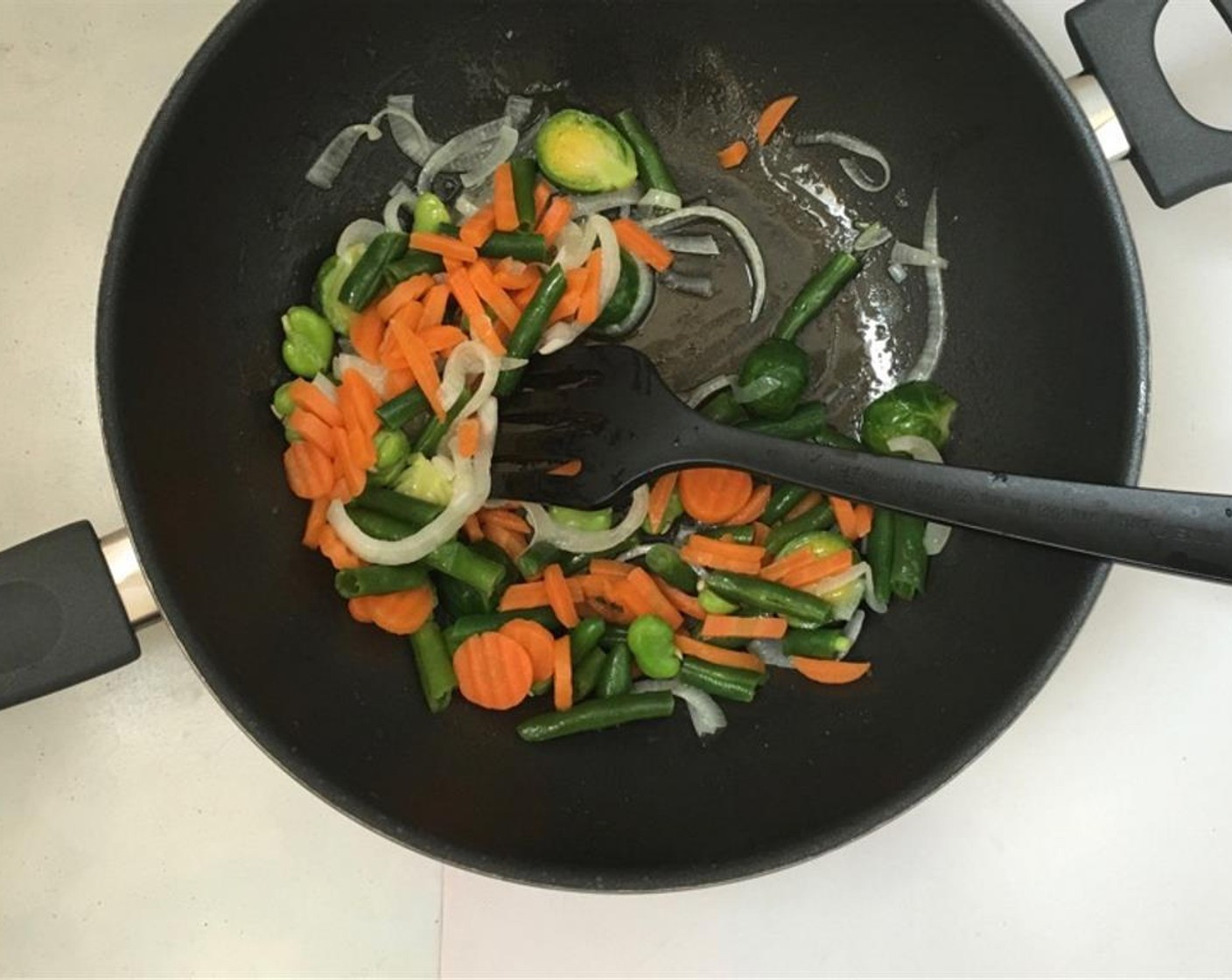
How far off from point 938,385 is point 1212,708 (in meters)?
0.55

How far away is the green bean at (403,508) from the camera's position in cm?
140

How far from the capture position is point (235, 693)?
123 cm

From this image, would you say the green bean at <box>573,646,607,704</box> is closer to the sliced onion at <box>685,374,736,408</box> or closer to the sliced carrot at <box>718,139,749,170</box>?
the sliced onion at <box>685,374,736,408</box>

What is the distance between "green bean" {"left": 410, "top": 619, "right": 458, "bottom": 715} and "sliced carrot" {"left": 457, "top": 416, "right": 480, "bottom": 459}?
0.22 m

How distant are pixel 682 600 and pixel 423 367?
43 cm

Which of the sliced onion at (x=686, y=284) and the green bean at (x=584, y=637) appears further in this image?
the sliced onion at (x=686, y=284)

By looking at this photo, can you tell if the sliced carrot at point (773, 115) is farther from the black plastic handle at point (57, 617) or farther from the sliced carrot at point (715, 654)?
the black plastic handle at point (57, 617)

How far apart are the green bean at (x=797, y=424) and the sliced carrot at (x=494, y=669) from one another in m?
0.39

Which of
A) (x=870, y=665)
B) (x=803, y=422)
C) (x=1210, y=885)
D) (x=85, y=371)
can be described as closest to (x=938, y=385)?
(x=803, y=422)

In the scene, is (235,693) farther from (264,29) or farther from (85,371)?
(264,29)

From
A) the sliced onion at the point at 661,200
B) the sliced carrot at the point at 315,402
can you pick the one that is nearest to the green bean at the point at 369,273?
the sliced carrot at the point at 315,402

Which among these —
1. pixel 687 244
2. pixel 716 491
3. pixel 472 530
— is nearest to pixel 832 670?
pixel 716 491

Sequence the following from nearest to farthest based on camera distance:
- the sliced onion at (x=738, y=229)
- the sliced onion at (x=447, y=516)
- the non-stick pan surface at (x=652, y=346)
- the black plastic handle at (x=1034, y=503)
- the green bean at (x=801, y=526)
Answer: the black plastic handle at (x=1034, y=503) < the non-stick pan surface at (x=652, y=346) < the sliced onion at (x=447, y=516) < the green bean at (x=801, y=526) < the sliced onion at (x=738, y=229)

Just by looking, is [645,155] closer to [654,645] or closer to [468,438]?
[468,438]
